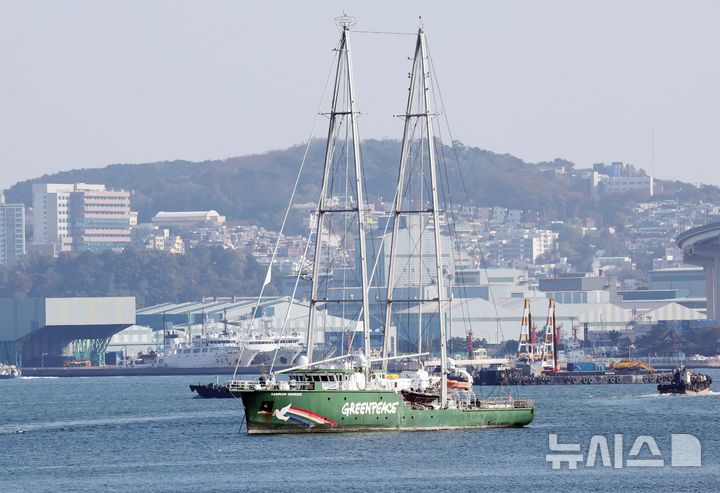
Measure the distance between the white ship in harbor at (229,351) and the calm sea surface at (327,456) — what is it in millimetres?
→ 98605

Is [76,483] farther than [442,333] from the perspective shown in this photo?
No

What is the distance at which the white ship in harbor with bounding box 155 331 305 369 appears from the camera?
612 feet

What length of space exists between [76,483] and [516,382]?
3358 inches

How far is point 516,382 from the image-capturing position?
137m

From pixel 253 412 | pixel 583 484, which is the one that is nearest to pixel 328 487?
pixel 583 484

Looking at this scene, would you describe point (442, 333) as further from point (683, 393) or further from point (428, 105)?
point (683, 393)

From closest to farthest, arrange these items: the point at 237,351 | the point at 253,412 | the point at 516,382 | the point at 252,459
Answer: the point at 252,459 < the point at 253,412 < the point at 516,382 < the point at 237,351

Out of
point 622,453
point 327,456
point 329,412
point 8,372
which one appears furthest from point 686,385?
point 8,372

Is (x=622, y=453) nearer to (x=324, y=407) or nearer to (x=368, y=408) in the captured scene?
(x=368, y=408)

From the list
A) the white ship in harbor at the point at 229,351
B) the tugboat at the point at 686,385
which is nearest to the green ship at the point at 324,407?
the tugboat at the point at 686,385

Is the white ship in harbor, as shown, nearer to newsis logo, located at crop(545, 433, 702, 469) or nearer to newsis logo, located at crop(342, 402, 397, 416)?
newsis logo, located at crop(545, 433, 702, 469)

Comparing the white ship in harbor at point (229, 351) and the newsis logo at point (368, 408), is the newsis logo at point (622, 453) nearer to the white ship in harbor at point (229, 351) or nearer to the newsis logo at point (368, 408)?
the newsis logo at point (368, 408)

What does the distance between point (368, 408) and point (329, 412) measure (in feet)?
4.05

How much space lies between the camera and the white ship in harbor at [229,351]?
187 m
